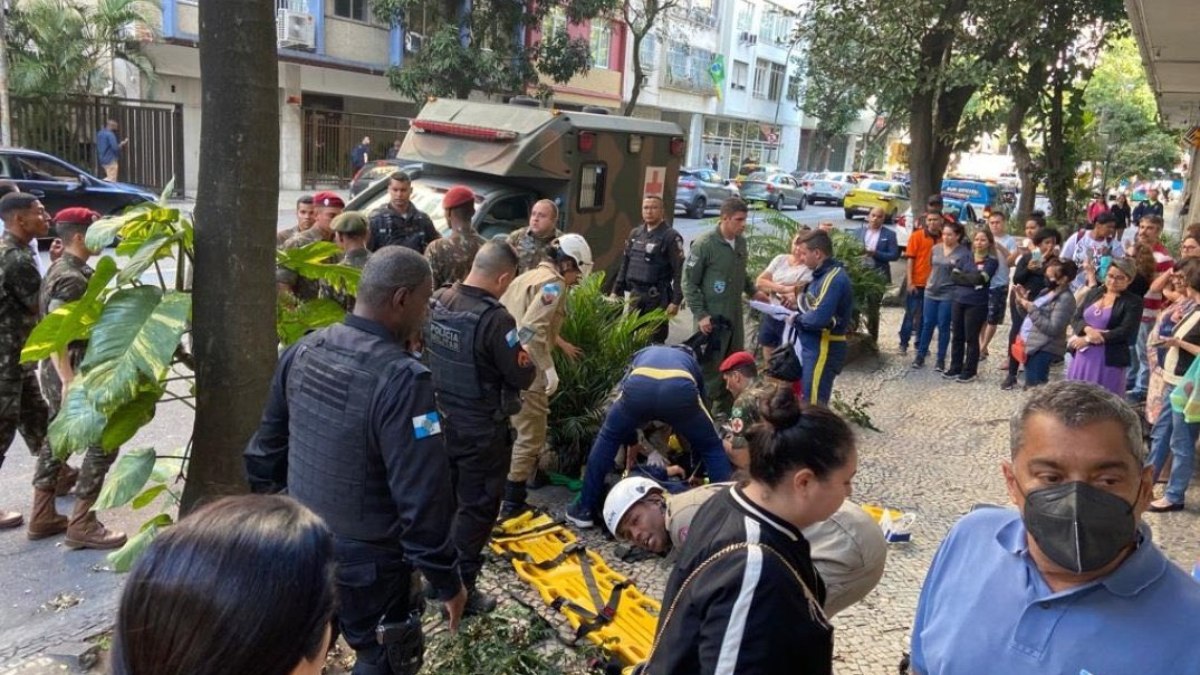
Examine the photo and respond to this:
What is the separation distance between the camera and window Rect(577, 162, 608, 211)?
8.78 m

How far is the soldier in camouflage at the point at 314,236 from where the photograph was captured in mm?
5352

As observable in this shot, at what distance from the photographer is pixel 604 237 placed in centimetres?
931

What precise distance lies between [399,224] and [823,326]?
327 cm

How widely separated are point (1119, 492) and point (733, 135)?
48.3 metres

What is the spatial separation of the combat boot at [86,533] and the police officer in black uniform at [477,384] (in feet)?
5.84

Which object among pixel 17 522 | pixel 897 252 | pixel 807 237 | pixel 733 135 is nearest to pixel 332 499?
pixel 17 522

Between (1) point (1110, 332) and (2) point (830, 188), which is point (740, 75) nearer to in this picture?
(2) point (830, 188)

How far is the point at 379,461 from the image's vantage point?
2492mm

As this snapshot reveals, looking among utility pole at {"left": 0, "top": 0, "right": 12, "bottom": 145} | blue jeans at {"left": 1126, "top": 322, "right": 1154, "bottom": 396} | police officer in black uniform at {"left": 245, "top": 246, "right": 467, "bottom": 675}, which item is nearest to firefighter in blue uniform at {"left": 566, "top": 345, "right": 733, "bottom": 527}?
police officer in black uniform at {"left": 245, "top": 246, "right": 467, "bottom": 675}

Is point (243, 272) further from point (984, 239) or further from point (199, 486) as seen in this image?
point (984, 239)

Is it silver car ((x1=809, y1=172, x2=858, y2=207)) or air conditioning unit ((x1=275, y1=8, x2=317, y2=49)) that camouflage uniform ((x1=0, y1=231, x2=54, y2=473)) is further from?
silver car ((x1=809, y1=172, x2=858, y2=207))

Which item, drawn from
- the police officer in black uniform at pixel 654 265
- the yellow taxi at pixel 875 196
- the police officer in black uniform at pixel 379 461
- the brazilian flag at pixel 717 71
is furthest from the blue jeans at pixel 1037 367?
the brazilian flag at pixel 717 71

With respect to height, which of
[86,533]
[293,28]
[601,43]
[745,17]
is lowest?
[86,533]

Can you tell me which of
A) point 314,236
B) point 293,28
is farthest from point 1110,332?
point 293,28
